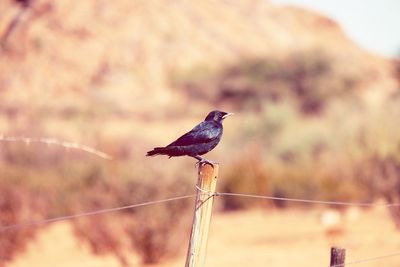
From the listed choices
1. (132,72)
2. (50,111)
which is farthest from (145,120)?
(132,72)

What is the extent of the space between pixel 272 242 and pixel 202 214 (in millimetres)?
11295

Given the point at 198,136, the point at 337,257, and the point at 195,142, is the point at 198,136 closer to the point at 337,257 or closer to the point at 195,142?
the point at 195,142

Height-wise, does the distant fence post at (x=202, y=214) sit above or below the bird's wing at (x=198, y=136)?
below

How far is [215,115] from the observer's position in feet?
20.5

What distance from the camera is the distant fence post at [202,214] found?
535cm

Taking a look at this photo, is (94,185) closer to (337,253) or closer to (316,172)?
(316,172)

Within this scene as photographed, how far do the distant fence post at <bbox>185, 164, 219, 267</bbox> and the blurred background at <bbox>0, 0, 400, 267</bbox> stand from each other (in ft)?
13.8

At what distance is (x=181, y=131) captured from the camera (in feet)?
122

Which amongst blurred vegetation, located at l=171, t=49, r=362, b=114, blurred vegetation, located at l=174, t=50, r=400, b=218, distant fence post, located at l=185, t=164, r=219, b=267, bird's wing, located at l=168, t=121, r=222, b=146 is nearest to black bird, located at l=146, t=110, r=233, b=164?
bird's wing, located at l=168, t=121, r=222, b=146

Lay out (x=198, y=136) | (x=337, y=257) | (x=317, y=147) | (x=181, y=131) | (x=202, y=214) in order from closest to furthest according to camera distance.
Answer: (x=202, y=214) → (x=337, y=257) → (x=198, y=136) → (x=317, y=147) → (x=181, y=131)

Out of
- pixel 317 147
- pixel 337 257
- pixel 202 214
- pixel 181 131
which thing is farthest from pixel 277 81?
pixel 202 214

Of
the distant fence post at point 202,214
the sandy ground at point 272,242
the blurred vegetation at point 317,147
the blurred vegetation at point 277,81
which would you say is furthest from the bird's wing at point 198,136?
the blurred vegetation at point 277,81

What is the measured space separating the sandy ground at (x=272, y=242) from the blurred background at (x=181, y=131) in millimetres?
53

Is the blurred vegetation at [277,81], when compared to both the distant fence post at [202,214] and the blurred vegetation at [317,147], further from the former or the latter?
the distant fence post at [202,214]
